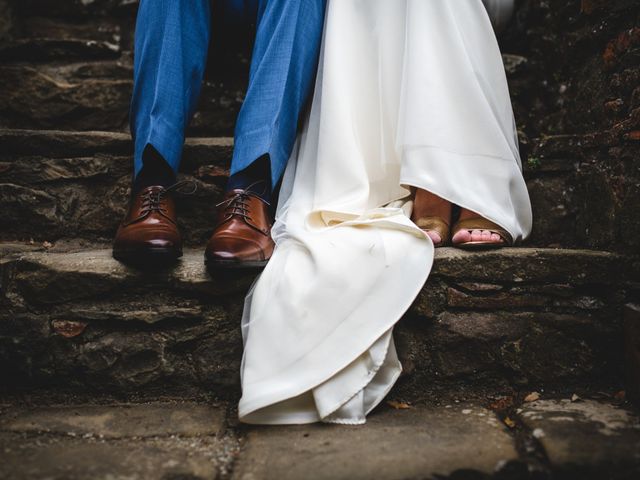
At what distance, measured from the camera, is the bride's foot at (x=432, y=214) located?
1119 mm

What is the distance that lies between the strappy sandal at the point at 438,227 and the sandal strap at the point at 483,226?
28 mm

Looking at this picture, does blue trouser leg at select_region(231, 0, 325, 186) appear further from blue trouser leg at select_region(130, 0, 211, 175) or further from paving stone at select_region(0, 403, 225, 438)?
paving stone at select_region(0, 403, 225, 438)

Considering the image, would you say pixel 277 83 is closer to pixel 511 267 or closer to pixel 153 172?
pixel 153 172

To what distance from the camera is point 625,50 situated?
1101 mm

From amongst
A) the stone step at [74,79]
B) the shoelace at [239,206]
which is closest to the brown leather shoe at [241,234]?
the shoelace at [239,206]

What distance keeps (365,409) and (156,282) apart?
1.65 ft

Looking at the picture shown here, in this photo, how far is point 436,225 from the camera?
1.12 m

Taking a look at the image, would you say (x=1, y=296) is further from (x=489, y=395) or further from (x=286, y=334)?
(x=489, y=395)

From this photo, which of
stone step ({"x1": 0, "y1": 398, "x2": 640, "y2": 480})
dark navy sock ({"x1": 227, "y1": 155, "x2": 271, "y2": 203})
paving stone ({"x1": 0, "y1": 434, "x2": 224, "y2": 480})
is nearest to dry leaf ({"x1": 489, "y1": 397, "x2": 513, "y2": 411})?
stone step ({"x1": 0, "y1": 398, "x2": 640, "y2": 480})

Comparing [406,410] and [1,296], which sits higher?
[1,296]

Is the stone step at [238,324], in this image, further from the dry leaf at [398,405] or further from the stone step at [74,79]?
the stone step at [74,79]

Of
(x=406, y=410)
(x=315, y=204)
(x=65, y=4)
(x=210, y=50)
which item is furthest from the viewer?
(x=65, y=4)

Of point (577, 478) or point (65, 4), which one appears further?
point (65, 4)

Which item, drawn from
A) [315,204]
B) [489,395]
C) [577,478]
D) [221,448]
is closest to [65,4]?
Result: [315,204]
